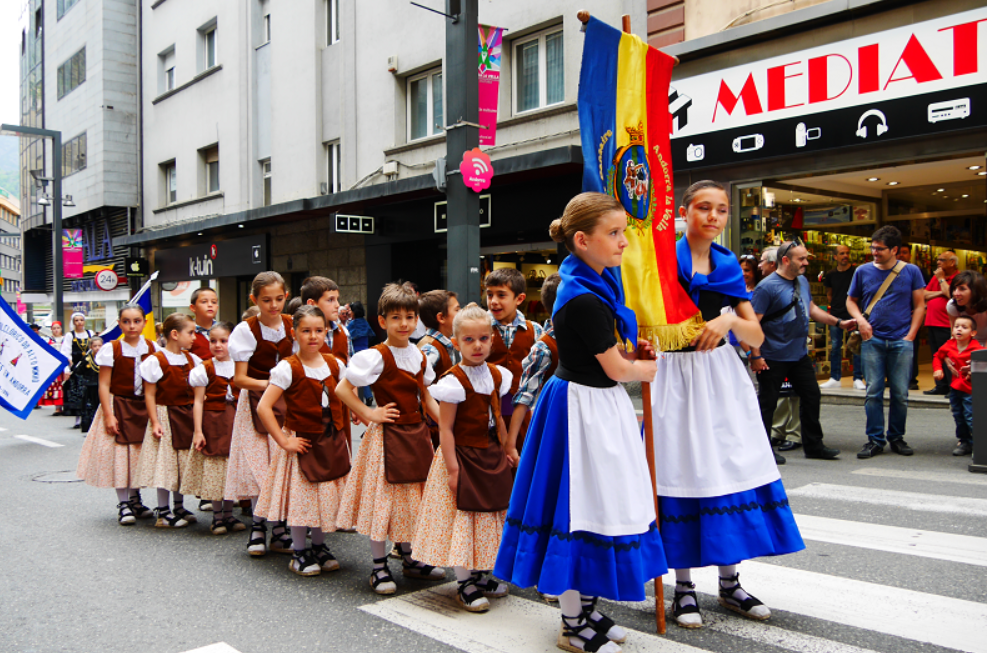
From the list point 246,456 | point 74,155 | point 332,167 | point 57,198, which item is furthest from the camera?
point 74,155

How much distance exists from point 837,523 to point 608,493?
299cm

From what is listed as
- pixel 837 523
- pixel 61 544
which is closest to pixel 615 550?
pixel 837 523

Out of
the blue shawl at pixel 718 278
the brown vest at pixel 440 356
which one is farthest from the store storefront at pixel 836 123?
the brown vest at pixel 440 356

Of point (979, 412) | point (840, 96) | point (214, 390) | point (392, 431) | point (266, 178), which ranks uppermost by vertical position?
point (266, 178)

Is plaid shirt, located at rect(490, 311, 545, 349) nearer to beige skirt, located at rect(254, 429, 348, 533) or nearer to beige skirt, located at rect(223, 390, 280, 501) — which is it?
beige skirt, located at rect(254, 429, 348, 533)

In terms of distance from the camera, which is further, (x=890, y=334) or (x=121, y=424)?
(x=890, y=334)

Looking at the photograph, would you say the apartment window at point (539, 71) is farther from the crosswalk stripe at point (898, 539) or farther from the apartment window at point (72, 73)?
the apartment window at point (72, 73)

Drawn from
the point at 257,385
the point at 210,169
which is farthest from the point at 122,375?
the point at 210,169

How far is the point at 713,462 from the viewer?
11.3 feet

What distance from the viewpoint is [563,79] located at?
13086 mm

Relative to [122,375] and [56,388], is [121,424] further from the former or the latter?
[56,388]

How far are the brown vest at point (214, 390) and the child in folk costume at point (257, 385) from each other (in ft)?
1.28

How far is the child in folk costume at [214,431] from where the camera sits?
5.77 meters

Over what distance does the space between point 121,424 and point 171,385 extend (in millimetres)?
560
